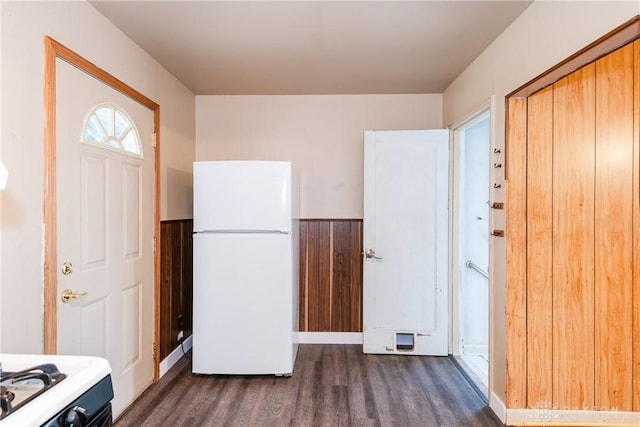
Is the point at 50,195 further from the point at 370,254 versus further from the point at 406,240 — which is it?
the point at 406,240

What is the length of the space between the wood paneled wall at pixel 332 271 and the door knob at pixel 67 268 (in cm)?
190

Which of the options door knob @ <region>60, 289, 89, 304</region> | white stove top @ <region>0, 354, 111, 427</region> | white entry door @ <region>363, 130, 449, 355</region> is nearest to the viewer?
white stove top @ <region>0, 354, 111, 427</region>

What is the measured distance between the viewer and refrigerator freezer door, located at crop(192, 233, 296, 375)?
99.4 inches

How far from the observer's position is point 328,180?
3295 millimetres

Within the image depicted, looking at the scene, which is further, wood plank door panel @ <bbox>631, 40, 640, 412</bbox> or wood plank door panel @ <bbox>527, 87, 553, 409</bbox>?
wood plank door panel @ <bbox>527, 87, 553, 409</bbox>

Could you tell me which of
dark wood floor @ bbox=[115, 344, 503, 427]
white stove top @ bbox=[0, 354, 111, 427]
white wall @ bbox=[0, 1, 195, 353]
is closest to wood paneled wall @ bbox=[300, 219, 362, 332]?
dark wood floor @ bbox=[115, 344, 503, 427]

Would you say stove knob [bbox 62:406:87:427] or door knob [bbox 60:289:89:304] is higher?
door knob [bbox 60:289:89:304]

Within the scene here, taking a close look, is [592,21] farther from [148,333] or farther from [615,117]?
[148,333]

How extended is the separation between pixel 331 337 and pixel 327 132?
1.96 metres

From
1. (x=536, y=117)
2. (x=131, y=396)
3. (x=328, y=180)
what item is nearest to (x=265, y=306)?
(x=131, y=396)

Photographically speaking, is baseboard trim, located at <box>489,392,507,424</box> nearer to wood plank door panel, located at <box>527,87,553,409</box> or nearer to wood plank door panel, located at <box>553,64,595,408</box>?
wood plank door panel, located at <box>527,87,553,409</box>

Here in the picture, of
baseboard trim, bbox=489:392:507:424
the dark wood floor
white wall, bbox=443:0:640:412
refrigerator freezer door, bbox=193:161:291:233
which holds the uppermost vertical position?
white wall, bbox=443:0:640:412

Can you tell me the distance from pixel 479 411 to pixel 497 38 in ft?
7.69

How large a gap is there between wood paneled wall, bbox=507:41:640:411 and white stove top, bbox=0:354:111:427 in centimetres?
204
